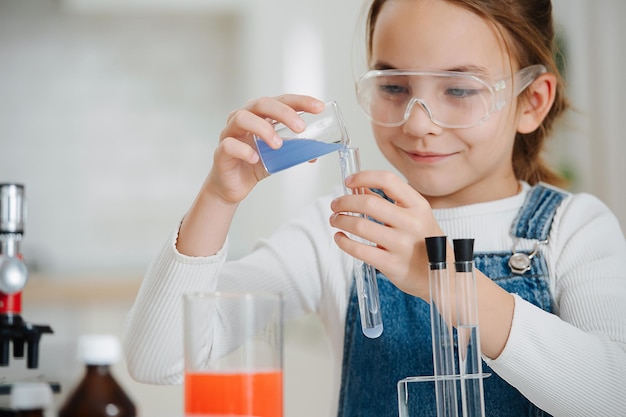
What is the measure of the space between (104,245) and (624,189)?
242 cm

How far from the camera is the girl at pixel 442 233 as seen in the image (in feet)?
3.54

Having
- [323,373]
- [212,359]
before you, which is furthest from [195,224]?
[323,373]

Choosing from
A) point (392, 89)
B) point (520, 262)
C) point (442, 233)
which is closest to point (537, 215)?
point (520, 262)

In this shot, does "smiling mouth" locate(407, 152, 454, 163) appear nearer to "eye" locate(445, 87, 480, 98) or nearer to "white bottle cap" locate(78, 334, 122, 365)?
"eye" locate(445, 87, 480, 98)

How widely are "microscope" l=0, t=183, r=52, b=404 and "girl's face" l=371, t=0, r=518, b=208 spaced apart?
26.2 inches

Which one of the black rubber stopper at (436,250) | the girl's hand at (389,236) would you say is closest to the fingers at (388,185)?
the girl's hand at (389,236)

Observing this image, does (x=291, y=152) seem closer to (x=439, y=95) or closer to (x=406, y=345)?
(x=439, y=95)

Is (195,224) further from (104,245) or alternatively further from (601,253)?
(104,245)

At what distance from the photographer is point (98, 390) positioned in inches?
24.9

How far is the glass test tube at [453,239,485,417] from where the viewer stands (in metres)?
0.87

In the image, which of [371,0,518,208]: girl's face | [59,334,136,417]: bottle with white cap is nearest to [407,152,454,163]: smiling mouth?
[371,0,518,208]: girl's face

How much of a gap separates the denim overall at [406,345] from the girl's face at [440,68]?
5.6 inches

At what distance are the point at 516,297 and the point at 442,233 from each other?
149 mm

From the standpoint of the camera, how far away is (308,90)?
3.85 metres
